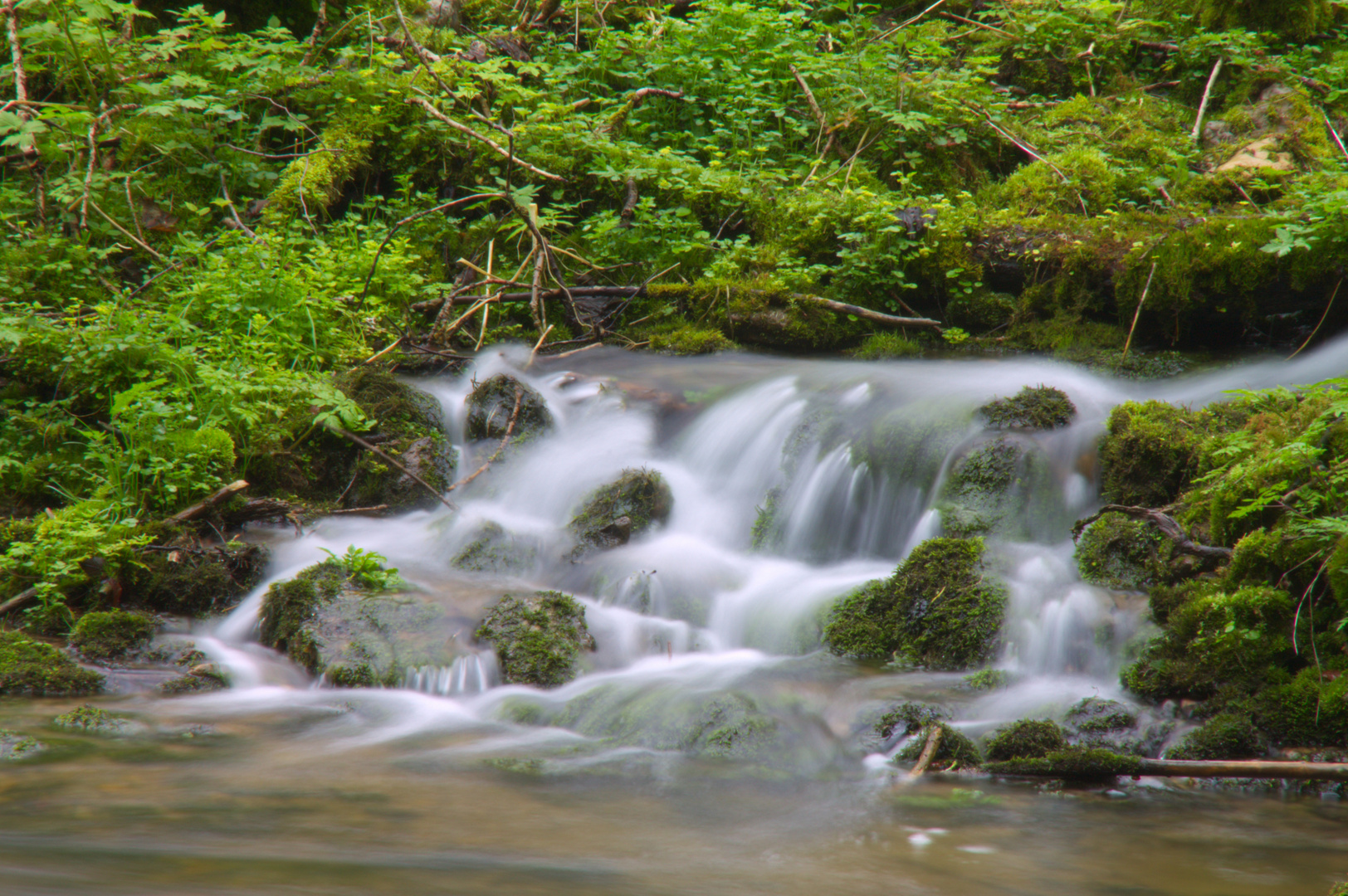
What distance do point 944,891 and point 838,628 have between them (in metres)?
2.25

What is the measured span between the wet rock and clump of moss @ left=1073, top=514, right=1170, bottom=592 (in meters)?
4.76

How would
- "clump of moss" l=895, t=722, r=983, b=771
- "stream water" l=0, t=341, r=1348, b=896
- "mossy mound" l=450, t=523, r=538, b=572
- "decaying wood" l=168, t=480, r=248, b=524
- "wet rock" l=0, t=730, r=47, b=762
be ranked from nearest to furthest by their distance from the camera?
"stream water" l=0, t=341, r=1348, b=896 → "wet rock" l=0, t=730, r=47, b=762 → "clump of moss" l=895, t=722, r=983, b=771 → "decaying wood" l=168, t=480, r=248, b=524 → "mossy mound" l=450, t=523, r=538, b=572

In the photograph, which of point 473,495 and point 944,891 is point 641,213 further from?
point 944,891

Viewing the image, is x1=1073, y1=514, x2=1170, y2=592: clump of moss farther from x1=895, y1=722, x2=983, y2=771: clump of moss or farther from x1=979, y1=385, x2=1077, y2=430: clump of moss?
x1=895, y1=722, x2=983, y2=771: clump of moss

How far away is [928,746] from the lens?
3.58 metres

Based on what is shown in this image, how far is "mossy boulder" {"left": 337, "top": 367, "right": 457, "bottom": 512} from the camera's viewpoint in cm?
648

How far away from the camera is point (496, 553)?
576 cm

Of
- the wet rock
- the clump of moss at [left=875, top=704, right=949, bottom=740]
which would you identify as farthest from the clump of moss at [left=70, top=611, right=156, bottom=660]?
the clump of moss at [left=875, top=704, right=949, bottom=740]

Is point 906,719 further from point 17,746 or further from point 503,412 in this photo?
point 503,412

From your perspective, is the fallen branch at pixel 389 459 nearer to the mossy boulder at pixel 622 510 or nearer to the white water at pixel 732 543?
the white water at pixel 732 543

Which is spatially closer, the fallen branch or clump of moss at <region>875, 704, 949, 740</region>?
clump of moss at <region>875, 704, 949, 740</region>

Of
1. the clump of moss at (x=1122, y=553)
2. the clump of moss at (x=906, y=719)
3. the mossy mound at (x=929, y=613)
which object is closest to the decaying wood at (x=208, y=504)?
the mossy mound at (x=929, y=613)

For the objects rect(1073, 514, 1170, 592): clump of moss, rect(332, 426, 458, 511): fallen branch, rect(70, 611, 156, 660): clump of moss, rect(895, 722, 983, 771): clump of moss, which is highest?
rect(332, 426, 458, 511): fallen branch

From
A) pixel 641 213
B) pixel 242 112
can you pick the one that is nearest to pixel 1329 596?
pixel 641 213
